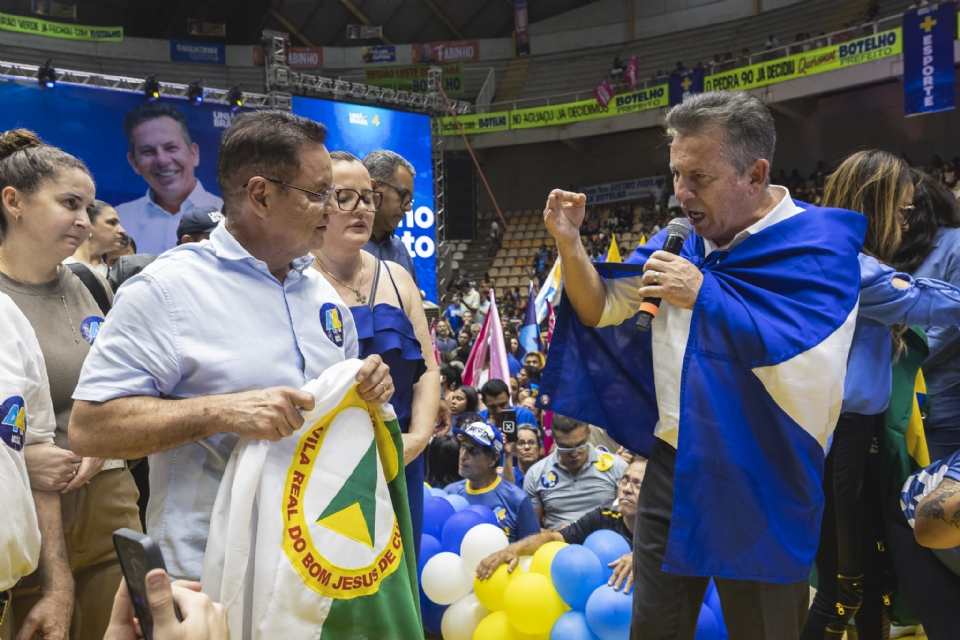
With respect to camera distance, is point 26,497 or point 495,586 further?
point 495,586

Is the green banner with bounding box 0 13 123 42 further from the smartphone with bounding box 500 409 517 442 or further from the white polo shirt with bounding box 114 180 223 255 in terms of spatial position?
the smartphone with bounding box 500 409 517 442

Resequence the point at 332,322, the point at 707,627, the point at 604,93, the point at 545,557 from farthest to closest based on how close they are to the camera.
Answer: the point at 604,93, the point at 545,557, the point at 707,627, the point at 332,322

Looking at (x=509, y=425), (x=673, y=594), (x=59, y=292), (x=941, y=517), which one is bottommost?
(x=509, y=425)

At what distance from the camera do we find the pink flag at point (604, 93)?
56.7 feet

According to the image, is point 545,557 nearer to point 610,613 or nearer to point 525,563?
point 525,563

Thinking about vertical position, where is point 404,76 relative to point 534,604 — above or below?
above

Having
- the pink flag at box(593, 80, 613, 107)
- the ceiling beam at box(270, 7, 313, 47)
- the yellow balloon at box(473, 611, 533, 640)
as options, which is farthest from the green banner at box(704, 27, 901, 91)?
the ceiling beam at box(270, 7, 313, 47)

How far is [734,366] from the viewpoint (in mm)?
1722

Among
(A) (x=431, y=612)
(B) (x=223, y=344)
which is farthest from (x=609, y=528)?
(B) (x=223, y=344)

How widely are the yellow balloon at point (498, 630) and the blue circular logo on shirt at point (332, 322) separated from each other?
2162mm

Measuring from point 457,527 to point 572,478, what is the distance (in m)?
0.75

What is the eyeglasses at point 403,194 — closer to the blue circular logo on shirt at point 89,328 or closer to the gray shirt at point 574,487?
the blue circular logo on shirt at point 89,328

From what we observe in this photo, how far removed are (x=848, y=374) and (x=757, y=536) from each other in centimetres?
103

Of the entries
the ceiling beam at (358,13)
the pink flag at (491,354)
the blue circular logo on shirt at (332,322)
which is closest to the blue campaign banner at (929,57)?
the pink flag at (491,354)
